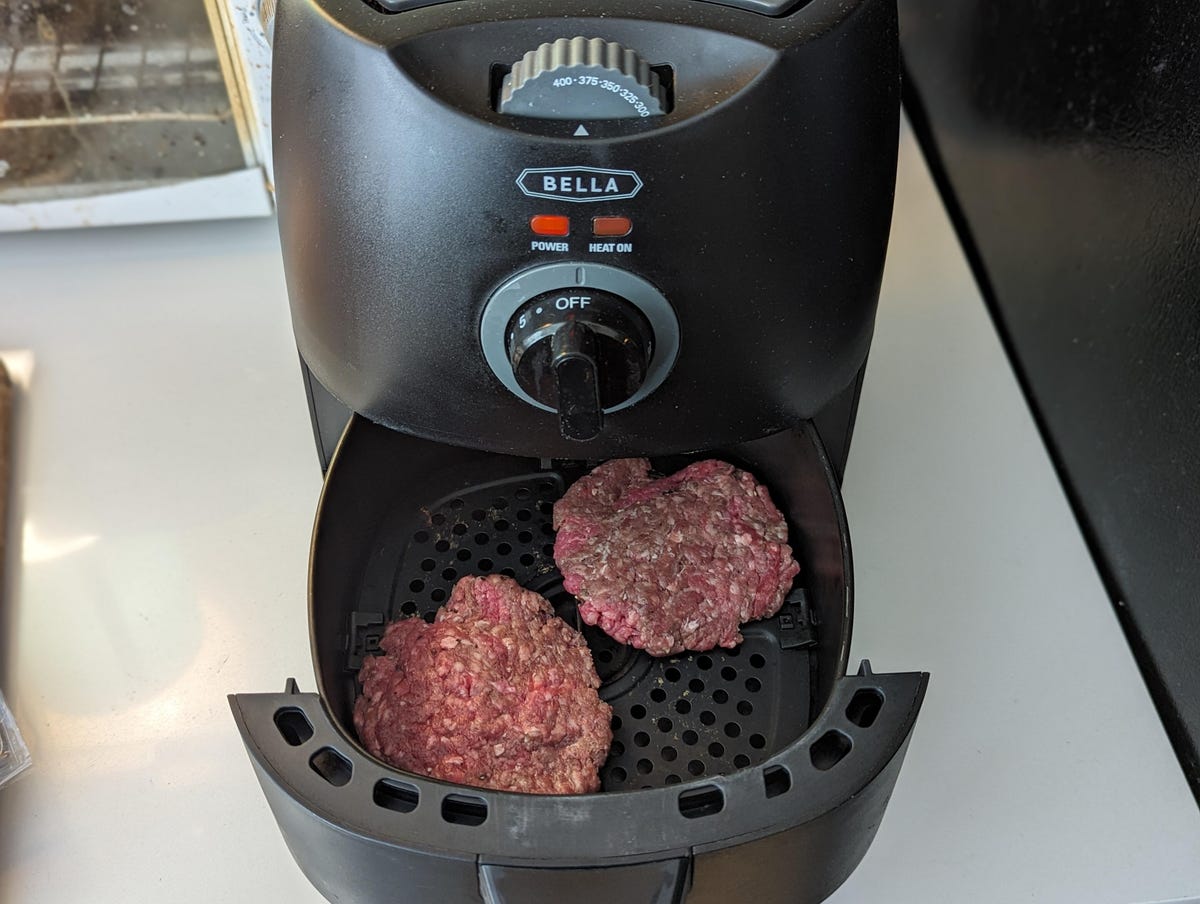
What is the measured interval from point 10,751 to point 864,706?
0.50 metres

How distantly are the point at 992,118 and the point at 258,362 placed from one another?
66 centimetres

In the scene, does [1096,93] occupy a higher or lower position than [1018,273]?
higher

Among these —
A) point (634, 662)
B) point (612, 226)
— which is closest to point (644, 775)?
point (634, 662)

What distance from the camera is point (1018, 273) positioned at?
37.5 inches

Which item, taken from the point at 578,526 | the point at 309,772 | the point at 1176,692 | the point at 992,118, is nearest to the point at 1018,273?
the point at 992,118

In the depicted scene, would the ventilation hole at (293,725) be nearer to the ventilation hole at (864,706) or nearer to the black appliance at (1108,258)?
the ventilation hole at (864,706)

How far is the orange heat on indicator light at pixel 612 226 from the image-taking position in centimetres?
48

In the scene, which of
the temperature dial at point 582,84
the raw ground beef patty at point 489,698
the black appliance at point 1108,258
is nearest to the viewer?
the temperature dial at point 582,84

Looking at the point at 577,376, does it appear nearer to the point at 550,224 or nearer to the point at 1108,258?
the point at 550,224

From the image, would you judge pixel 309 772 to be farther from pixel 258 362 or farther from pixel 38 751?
pixel 258 362

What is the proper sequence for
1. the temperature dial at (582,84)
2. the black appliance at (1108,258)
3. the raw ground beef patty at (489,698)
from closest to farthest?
1. the temperature dial at (582,84)
2. the raw ground beef patty at (489,698)
3. the black appliance at (1108,258)

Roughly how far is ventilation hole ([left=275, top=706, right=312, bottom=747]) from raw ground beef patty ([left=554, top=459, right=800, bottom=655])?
0.63ft

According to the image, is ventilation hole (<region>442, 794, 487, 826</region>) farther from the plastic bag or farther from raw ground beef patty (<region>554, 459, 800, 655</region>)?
the plastic bag

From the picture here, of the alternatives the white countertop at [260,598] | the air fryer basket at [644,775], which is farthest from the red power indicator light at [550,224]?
the white countertop at [260,598]
